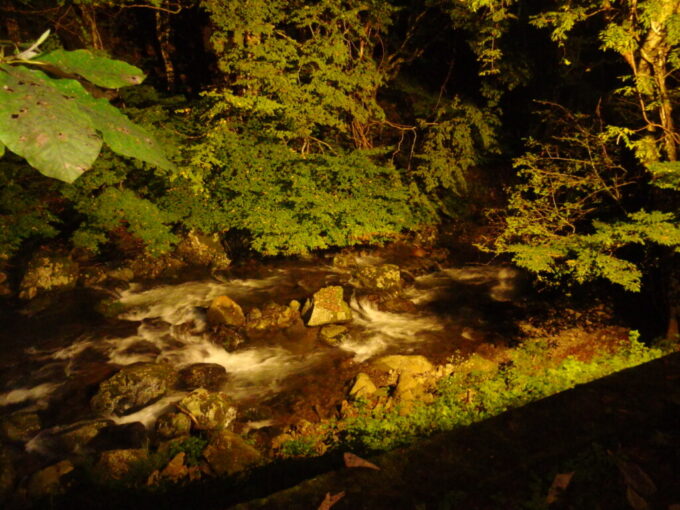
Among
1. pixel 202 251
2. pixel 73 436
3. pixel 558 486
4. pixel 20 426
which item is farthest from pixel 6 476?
pixel 202 251

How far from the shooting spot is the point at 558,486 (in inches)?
63.9

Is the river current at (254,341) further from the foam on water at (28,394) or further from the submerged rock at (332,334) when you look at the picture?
the submerged rock at (332,334)

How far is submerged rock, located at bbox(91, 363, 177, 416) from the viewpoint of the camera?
6.45 meters

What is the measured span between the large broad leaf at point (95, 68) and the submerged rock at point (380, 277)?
9709 millimetres

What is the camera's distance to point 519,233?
6535mm

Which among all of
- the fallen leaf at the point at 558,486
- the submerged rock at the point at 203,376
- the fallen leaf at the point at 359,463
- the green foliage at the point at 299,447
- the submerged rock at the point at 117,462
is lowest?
the submerged rock at the point at 203,376

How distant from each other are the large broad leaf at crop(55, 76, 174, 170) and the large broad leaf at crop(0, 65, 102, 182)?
0.19ft

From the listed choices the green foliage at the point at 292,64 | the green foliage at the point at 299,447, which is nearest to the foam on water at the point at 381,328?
the green foliage at the point at 299,447

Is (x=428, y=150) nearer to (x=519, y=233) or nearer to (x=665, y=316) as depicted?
(x=519, y=233)

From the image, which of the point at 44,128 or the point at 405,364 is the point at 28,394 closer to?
the point at 405,364

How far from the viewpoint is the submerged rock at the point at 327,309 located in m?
9.01

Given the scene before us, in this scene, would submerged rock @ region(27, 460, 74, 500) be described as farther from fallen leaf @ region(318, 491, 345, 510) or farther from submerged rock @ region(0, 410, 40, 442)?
fallen leaf @ region(318, 491, 345, 510)

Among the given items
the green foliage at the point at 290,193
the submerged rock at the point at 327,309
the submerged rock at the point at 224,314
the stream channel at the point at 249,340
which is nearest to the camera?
the stream channel at the point at 249,340

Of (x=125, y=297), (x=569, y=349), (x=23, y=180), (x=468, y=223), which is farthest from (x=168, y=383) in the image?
(x=468, y=223)
